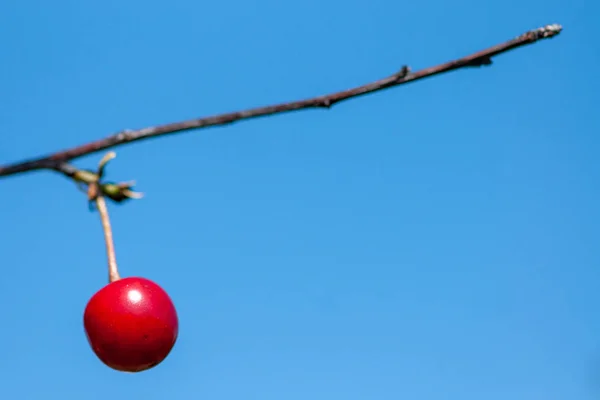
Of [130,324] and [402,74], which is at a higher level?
[130,324]

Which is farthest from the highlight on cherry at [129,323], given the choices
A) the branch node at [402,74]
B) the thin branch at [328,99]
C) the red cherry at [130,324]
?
the branch node at [402,74]

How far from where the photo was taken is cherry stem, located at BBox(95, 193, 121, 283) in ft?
8.12

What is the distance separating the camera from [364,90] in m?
1.57

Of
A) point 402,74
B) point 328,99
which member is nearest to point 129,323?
point 328,99

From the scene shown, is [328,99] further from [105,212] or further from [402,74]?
[105,212]

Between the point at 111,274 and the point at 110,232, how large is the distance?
0.51 m

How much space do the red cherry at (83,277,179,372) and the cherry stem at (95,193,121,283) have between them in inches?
4.0

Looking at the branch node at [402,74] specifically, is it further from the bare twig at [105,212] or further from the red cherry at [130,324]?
the red cherry at [130,324]

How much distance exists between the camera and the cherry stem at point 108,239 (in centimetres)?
248

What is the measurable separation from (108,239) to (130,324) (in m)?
0.37

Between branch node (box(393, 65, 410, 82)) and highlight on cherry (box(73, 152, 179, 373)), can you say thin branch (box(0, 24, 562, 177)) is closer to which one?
branch node (box(393, 65, 410, 82))

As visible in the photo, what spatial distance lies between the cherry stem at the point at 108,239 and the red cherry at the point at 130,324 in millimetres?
101

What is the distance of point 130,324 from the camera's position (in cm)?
316

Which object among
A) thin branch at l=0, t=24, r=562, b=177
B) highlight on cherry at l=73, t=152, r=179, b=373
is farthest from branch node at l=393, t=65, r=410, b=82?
highlight on cherry at l=73, t=152, r=179, b=373
